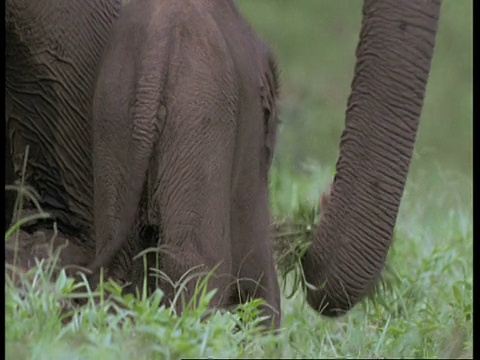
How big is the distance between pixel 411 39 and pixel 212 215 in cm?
71

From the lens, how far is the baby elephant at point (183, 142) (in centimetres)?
404

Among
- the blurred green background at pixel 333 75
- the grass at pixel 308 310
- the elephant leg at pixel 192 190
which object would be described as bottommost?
the blurred green background at pixel 333 75

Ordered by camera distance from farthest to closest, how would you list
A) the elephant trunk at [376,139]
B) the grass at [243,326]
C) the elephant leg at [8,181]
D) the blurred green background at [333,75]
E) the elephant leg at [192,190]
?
1. the blurred green background at [333,75]
2. the elephant leg at [8,181]
3. the elephant trunk at [376,139]
4. the elephant leg at [192,190]
5. the grass at [243,326]

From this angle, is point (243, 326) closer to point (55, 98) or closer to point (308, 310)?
point (55, 98)

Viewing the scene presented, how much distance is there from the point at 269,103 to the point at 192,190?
1.45 ft

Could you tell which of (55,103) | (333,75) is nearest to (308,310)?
(55,103)

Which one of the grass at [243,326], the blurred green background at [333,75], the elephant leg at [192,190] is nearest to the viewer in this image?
the grass at [243,326]

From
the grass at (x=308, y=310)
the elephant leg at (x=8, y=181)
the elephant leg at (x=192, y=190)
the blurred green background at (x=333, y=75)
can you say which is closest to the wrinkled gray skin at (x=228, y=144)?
the elephant leg at (x=192, y=190)

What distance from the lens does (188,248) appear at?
13.3 ft

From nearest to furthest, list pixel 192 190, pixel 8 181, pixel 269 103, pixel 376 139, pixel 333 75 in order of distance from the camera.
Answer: pixel 192 190
pixel 376 139
pixel 269 103
pixel 8 181
pixel 333 75

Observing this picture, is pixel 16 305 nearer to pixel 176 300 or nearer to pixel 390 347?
pixel 176 300

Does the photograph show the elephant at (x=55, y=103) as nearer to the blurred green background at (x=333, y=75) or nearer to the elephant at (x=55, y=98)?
the elephant at (x=55, y=98)

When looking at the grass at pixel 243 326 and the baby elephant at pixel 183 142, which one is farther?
the baby elephant at pixel 183 142

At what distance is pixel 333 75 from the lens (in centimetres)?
1152
